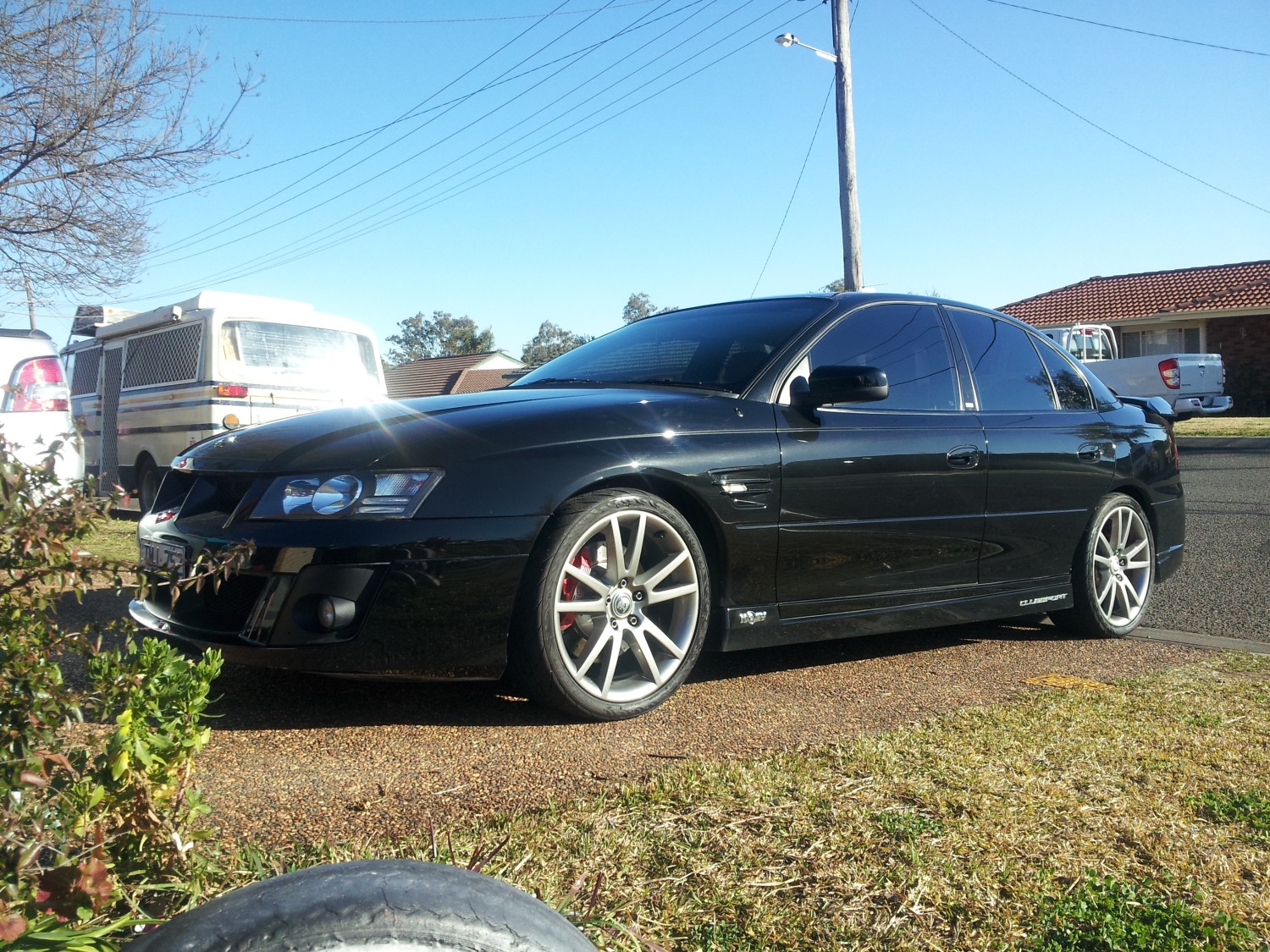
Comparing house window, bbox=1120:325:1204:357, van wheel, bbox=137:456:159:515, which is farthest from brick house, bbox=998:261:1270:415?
van wheel, bbox=137:456:159:515

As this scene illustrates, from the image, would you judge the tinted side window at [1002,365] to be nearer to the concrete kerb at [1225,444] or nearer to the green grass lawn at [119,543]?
the green grass lawn at [119,543]

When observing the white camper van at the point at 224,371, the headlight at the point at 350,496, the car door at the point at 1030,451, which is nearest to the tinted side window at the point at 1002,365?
the car door at the point at 1030,451

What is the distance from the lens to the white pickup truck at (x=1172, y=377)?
22.0 m

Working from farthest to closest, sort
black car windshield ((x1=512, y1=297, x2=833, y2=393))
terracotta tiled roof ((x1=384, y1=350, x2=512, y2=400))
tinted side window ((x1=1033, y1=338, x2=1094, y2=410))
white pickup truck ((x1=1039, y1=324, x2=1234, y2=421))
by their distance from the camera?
terracotta tiled roof ((x1=384, y1=350, x2=512, y2=400)) → white pickup truck ((x1=1039, y1=324, x2=1234, y2=421)) → tinted side window ((x1=1033, y1=338, x2=1094, y2=410)) → black car windshield ((x1=512, y1=297, x2=833, y2=393))

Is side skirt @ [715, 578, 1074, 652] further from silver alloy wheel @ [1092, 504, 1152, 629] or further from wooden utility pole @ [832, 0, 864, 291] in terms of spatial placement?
wooden utility pole @ [832, 0, 864, 291]

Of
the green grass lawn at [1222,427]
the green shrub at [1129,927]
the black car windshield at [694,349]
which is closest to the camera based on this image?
the green shrub at [1129,927]

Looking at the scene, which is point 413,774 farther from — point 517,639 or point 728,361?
point 728,361

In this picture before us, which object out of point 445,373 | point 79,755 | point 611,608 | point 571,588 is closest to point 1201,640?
point 611,608

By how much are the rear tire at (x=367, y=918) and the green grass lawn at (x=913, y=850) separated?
0.82 meters

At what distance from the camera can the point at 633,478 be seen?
11.8ft

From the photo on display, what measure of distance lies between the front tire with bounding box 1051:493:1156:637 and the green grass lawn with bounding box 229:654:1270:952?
1.90 meters

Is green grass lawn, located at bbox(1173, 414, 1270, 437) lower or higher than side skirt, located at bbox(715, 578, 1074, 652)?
higher

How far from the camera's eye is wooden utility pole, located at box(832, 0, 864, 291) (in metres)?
16.2

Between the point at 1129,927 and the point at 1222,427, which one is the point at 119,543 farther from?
the point at 1222,427
